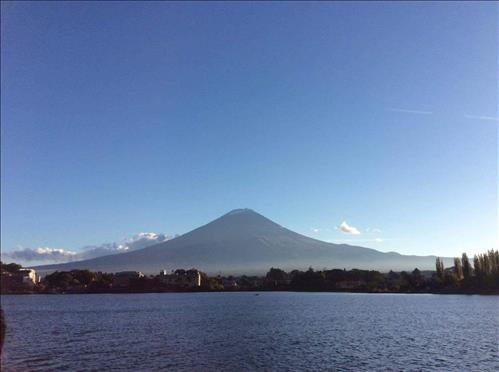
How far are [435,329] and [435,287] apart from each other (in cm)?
12406

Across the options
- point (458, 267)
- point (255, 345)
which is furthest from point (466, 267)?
point (255, 345)

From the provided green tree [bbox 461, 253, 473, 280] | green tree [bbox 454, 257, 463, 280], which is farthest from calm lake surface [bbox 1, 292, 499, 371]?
green tree [bbox 454, 257, 463, 280]

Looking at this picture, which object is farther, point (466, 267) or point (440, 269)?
point (440, 269)

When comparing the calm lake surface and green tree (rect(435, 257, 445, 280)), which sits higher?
green tree (rect(435, 257, 445, 280))

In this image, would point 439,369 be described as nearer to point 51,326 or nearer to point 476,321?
point 476,321

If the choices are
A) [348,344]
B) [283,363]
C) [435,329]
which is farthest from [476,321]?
[283,363]

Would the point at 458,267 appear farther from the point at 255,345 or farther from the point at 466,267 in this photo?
the point at 255,345

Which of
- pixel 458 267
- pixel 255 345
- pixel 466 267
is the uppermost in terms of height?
pixel 458 267

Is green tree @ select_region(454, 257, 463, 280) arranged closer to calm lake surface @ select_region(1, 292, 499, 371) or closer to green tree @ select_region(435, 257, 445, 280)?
green tree @ select_region(435, 257, 445, 280)

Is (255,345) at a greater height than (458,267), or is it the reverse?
(458,267)

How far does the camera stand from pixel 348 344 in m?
44.8

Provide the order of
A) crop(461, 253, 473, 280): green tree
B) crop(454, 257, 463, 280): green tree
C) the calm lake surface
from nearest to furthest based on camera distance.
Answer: the calm lake surface → crop(461, 253, 473, 280): green tree → crop(454, 257, 463, 280): green tree

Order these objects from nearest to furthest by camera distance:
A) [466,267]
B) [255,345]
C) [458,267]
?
[255,345]
[466,267]
[458,267]

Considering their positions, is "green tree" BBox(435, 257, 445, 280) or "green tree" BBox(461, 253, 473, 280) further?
"green tree" BBox(435, 257, 445, 280)
